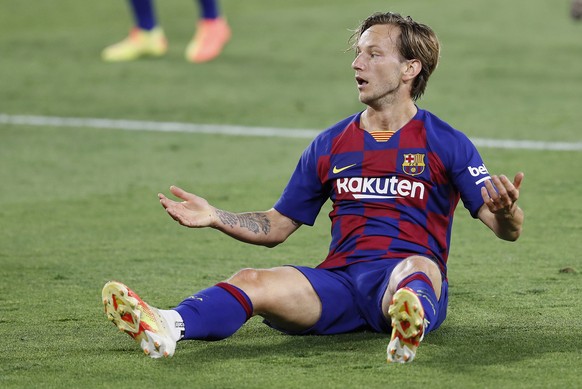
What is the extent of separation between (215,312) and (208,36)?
8455mm

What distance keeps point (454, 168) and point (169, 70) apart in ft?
25.0

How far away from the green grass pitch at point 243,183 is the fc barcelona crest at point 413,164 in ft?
1.90

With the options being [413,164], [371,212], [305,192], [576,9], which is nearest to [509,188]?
[413,164]

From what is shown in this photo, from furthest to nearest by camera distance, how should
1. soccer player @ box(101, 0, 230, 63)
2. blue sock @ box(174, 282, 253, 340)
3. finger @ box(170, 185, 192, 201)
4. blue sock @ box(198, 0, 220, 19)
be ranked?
soccer player @ box(101, 0, 230, 63) < blue sock @ box(198, 0, 220, 19) < finger @ box(170, 185, 192, 201) < blue sock @ box(174, 282, 253, 340)

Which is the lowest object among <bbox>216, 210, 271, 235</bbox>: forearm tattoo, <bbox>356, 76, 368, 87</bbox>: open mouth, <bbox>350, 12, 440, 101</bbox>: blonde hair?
<bbox>216, 210, 271, 235</bbox>: forearm tattoo

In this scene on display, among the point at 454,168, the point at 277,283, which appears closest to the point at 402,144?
the point at 454,168

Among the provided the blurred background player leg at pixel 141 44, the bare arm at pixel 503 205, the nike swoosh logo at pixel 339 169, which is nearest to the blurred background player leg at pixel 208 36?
the blurred background player leg at pixel 141 44

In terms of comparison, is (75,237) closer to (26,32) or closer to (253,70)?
(253,70)

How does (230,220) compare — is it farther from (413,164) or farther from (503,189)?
(503,189)

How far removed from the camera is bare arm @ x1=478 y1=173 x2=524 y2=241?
4.24 m

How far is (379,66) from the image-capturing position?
191 inches

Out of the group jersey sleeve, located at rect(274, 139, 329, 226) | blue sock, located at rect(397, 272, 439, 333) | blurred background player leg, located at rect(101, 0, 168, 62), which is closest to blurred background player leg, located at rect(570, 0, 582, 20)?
blurred background player leg, located at rect(101, 0, 168, 62)

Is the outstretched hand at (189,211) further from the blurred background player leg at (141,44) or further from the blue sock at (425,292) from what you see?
the blurred background player leg at (141,44)

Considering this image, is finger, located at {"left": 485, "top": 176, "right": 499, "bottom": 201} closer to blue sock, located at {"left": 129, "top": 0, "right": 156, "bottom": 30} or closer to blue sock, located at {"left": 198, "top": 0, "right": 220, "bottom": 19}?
blue sock, located at {"left": 129, "top": 0, "right": 156, "bottom": 30}
